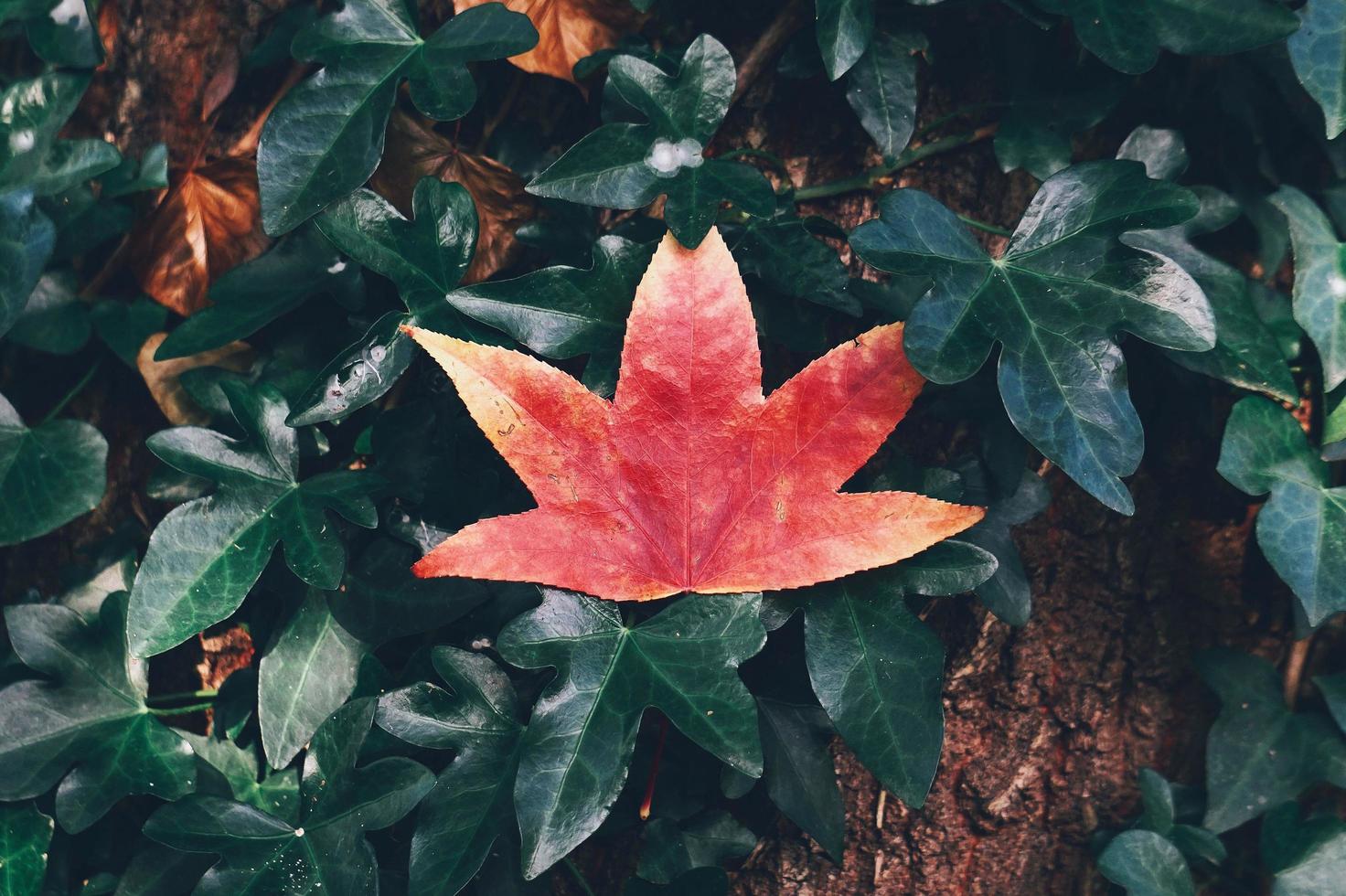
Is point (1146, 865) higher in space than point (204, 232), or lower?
lower

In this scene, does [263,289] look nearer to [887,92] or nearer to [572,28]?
[572,28]

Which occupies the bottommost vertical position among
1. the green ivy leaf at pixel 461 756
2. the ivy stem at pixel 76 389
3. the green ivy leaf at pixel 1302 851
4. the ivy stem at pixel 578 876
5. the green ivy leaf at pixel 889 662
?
the green ivy leaf at pixel 1302 851

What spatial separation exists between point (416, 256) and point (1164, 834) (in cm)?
105

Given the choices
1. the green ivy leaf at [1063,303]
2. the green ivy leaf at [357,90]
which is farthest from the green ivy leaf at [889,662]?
the green ivy leaf at [357,90]

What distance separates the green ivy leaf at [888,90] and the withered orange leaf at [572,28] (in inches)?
10.5

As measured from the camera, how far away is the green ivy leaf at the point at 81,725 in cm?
109

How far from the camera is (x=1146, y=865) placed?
42.8 inches

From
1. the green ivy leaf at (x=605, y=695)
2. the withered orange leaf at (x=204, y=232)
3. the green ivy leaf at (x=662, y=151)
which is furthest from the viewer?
the withered orange leaf at (x=204, y=232)

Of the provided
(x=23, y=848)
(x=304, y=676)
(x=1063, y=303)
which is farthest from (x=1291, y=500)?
(x=23, y=848)

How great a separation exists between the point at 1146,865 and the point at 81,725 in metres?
1.21

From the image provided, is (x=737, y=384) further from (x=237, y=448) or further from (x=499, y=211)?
(x=237, y=448)

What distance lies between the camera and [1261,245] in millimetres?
1110

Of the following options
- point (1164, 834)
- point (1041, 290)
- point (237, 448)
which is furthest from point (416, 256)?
point (1164, 834)

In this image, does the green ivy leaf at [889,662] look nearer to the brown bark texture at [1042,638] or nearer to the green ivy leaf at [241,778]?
the brown bark texture at [1042,638]
